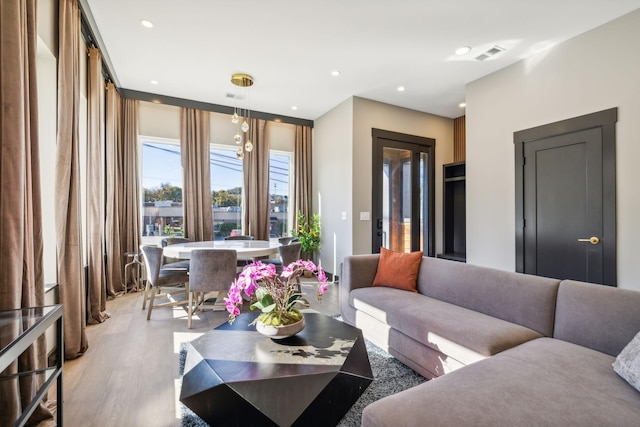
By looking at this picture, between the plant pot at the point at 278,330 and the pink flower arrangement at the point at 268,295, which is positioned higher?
the pink flower arrangement at the point at 268,295

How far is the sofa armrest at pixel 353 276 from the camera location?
10.2 ft

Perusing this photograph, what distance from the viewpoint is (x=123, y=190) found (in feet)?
15.5

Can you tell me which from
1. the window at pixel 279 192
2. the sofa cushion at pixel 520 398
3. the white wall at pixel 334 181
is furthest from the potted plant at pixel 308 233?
the sofa cushion at pixel 520 398

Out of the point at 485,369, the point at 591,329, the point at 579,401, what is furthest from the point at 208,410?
the point at 591,329

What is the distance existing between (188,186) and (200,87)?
63.7 inches

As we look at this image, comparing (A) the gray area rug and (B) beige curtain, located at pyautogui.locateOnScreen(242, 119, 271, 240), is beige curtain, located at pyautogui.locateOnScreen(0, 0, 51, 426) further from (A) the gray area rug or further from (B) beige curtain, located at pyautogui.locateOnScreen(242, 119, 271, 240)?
(B) beige curtain, located at pyautogui.locateOnScreen(242, 119, 271, 240)

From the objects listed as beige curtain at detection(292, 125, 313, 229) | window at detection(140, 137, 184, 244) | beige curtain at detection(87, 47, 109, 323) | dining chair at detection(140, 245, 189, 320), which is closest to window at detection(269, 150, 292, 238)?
beige curtain at detection(292, 125, 313, 229)

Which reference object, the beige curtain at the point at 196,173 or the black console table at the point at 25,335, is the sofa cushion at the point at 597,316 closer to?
the black console table at the point at 25,335

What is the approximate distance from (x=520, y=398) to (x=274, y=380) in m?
1.07

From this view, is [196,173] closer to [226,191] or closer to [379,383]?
[226,191]

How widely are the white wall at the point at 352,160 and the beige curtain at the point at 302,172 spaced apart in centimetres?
17

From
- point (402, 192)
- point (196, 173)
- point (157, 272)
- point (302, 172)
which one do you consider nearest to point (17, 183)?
point (157, 272)

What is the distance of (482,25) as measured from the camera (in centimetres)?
305

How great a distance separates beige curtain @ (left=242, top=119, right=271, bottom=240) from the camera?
5.70m
